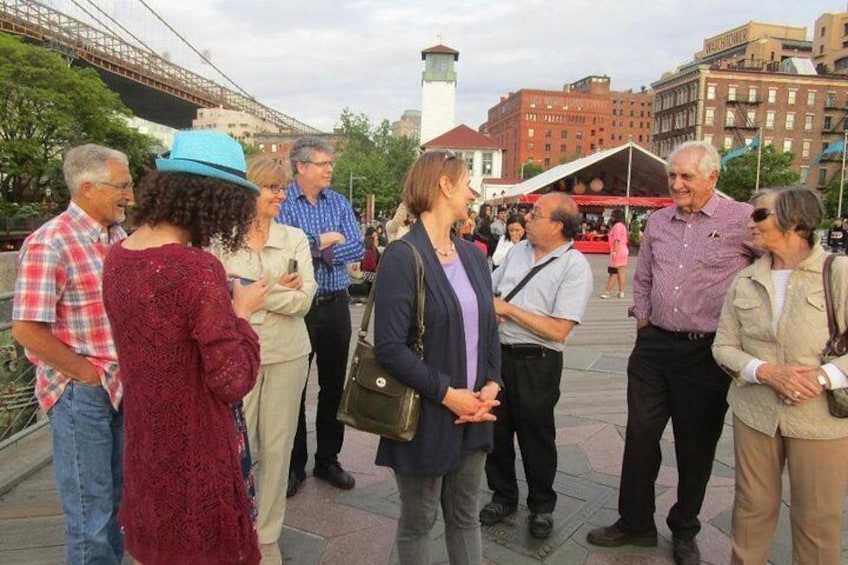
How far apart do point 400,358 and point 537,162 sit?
12691cm

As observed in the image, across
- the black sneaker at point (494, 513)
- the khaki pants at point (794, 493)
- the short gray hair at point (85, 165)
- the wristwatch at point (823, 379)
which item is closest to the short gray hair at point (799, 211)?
the wristwatch at point (823, 379)

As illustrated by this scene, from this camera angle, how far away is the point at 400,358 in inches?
82.6

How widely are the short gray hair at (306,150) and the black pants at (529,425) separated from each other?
5.19ft

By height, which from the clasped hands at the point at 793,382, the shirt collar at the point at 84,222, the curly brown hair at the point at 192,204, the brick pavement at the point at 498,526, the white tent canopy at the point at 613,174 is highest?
the white tent canopy at the point at 613,174

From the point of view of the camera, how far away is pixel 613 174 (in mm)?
33375

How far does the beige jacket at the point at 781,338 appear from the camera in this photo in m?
2.39

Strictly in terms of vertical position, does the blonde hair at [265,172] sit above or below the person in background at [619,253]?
above

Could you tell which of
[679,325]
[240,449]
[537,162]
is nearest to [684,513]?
[679,325]

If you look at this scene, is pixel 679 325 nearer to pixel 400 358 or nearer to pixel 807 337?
pixel 807 337

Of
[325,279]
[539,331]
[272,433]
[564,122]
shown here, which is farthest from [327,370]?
[564,122]

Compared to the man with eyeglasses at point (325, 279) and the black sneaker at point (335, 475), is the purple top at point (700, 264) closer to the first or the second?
the man with eyeglasses at point (325, 279)

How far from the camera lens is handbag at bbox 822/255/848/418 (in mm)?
2336

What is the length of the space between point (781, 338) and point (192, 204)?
2.28 metres

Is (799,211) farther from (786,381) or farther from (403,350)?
(403,350)
